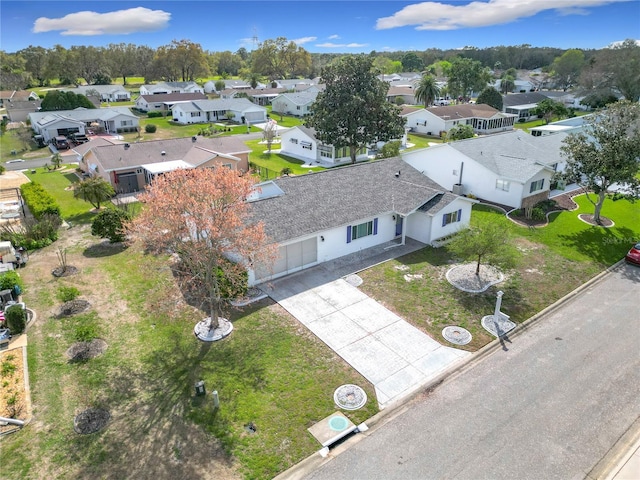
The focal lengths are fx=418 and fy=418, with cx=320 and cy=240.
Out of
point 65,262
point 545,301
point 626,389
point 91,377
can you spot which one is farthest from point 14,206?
point 626,389

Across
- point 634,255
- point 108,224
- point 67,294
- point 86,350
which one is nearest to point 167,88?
point 108,224

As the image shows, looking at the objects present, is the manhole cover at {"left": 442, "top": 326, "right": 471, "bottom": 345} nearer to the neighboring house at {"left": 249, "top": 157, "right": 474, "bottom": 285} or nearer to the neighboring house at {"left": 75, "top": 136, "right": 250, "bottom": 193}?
the neighboring house at {"left": 249, "top": 157, "right": 474, "bottom": 285}

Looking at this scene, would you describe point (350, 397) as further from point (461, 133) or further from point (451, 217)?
point (461, 133)

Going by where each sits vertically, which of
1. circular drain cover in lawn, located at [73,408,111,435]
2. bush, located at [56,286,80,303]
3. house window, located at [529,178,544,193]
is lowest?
circular drain cover in lawn, located at [73,408,111,435]

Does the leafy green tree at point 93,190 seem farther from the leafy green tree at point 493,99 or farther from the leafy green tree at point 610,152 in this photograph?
the leafy green tree at point 493,99

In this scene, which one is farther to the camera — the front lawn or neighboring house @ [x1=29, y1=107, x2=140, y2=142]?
neighboring house @ [x1=29, y1=107, x2=140, y2=142]

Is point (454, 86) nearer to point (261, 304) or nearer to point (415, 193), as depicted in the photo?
point (415, 193)

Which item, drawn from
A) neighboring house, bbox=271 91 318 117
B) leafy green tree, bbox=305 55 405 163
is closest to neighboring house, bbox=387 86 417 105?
neighboring house, bbox=271 91 318 117
